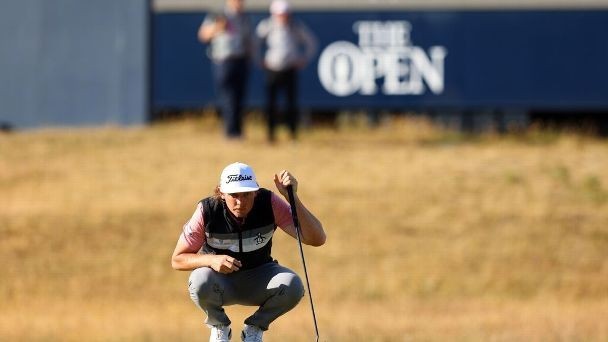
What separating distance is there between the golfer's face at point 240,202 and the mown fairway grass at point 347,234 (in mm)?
7373

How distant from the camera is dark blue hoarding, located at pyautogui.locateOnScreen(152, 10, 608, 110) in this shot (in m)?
28.1

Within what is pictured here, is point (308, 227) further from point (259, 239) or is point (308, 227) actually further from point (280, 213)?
point (259, 239)

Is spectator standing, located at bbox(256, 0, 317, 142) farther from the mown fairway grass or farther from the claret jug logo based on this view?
the claret jug logo

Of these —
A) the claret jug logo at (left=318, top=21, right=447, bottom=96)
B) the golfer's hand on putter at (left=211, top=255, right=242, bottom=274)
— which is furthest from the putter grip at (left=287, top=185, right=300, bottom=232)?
the claret jug logo at (left=318, top=21, right=447, bottom=96)

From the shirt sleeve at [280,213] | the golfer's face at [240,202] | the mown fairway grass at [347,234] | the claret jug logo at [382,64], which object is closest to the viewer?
the golfer's face at [240,202]

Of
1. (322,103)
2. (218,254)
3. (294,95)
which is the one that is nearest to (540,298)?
(294,95)

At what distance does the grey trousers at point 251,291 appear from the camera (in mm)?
12328

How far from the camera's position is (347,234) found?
23.9m

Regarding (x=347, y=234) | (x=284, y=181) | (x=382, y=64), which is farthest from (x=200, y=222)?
(x=382, y=64)

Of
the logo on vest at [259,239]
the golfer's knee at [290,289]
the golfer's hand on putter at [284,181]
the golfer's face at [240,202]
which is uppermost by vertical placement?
the golfer's hand on putter at [284,181]

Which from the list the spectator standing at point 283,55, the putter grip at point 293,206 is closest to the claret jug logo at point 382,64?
the spectator standing at point 283,55

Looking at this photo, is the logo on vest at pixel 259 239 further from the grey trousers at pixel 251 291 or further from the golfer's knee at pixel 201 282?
the golfer's knee at pixel 201 282

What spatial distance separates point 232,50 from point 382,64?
3.71 m

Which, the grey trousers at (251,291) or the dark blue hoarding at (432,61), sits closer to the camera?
the grey trousers at (251,291)
